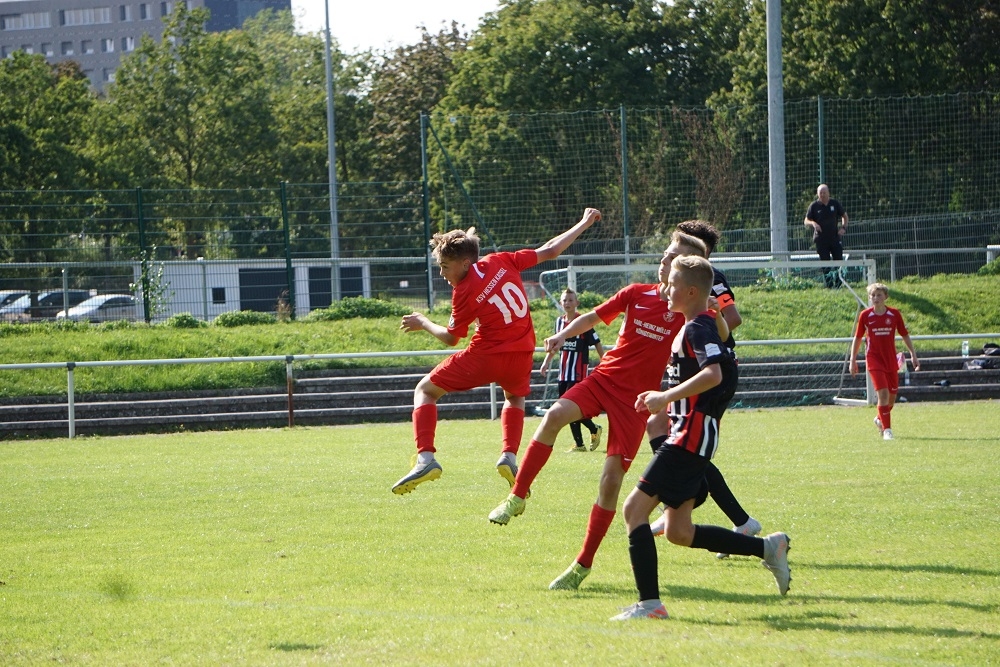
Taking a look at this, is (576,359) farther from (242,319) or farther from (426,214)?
(242,319)

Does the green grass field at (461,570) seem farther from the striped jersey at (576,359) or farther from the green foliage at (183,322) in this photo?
the green foliage at (183,322)

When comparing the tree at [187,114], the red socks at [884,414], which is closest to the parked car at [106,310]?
the red socks at [884,414]

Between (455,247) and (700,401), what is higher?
(455,247)

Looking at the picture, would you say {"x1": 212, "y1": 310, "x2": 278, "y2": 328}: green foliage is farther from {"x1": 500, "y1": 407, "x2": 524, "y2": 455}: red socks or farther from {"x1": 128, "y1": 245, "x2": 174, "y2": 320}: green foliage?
{"x1": 500, "y1": 407, "x2": 524, "y2": 455}: red socks

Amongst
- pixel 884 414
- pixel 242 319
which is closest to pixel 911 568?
pixel 884 414

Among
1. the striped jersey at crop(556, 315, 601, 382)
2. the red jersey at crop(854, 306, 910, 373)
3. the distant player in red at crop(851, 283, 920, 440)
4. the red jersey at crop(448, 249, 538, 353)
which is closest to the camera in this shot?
the red jersey at crop(448, 249, 538, 353)

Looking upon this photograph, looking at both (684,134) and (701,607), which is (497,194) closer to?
(684,134)

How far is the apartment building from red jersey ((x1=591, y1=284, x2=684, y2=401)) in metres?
121

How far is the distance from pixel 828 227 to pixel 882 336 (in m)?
9.73

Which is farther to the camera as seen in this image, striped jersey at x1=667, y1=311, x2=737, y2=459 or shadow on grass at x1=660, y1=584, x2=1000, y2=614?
shadow on grass at x1=660, y1=584, x2=1000, y2=614

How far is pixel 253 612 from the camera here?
609cm

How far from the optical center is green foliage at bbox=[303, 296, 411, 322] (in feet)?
83.7

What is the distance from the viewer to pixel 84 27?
120m

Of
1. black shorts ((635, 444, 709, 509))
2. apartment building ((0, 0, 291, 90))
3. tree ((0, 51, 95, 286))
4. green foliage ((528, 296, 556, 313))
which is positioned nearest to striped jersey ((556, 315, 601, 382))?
green foliage ((528, 296, 556, 313))
